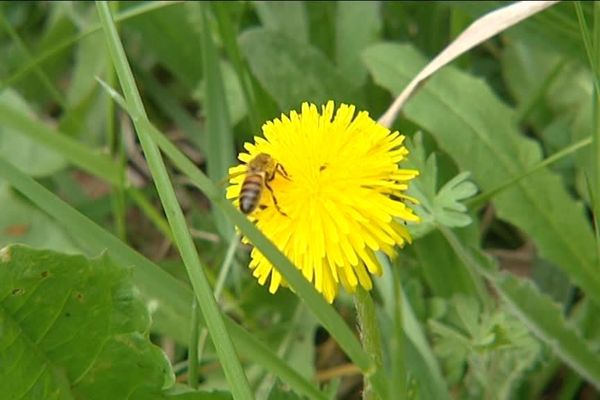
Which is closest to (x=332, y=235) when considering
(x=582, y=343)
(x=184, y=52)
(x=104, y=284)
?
(x=104, y=284)

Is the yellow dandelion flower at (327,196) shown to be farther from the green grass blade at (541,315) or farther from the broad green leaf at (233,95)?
the broad green leaf at (233,95)

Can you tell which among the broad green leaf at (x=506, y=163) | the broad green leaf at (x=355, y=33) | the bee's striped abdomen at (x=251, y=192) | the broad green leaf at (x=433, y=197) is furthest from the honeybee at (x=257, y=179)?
the broad green leaf at (x=355, y=33)

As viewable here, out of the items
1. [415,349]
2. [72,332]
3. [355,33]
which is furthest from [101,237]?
[355,33]

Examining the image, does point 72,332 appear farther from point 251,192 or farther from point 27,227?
point 27,227

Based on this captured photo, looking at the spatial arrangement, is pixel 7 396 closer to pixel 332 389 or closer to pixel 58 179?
pixel 332 389

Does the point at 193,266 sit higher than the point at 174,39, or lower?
lower

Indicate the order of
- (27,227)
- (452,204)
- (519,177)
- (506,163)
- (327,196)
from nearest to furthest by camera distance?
(327,196) < (452,204) < (519,177) < (506,163) < (27,227)

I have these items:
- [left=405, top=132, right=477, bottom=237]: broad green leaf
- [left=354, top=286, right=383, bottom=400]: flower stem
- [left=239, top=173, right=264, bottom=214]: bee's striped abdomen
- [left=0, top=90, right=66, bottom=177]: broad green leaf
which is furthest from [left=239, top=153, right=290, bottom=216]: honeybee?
[left=0, top=90, right=66, bottom=177]: broad green leaf

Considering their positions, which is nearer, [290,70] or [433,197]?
[433,197]
